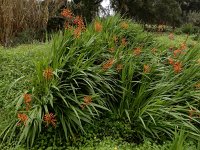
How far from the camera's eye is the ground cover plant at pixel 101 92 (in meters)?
4.53

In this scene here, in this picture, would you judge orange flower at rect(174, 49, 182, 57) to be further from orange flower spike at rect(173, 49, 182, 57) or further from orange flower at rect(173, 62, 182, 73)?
orange flower at rect(173, 62, 182, 73)

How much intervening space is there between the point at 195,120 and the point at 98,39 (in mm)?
2026

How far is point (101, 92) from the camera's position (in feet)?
16.3

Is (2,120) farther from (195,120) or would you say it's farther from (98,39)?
(195,120)

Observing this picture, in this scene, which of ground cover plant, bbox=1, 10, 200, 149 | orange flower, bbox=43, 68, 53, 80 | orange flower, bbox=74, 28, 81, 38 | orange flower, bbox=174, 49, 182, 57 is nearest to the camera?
orange flower, bbox=43, 68, 53, 80

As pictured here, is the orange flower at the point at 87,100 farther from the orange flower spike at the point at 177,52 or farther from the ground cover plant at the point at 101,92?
the orange flower spike at the point at 177,52

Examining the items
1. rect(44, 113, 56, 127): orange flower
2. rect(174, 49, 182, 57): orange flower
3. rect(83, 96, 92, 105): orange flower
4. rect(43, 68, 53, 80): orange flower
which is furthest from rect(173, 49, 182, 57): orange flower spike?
rect(44, 113, 56, 127): orange flower

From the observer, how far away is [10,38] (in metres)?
10.2

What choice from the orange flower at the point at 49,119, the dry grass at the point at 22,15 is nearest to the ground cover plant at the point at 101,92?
the orange flower at the point at 49,119

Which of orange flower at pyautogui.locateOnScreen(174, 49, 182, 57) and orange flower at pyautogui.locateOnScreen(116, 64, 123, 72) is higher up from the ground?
orange flower at pyautogui.locateOnScreen(174, 49, 182, 57)

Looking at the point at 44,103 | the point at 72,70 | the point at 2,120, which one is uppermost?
the point at 72,70

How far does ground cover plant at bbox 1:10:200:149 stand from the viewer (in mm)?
4531

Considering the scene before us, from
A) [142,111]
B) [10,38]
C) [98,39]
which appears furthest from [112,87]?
[10,38]

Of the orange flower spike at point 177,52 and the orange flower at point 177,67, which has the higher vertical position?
the orange flower spike at point 177,52
